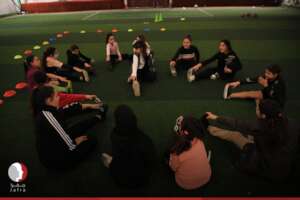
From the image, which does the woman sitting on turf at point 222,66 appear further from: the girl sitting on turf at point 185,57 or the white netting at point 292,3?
the white netting at point 292,3

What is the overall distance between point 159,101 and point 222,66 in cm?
198

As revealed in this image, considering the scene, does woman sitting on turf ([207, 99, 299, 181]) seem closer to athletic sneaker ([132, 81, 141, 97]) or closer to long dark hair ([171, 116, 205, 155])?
long dark hair ([171, 116, 205, 155])

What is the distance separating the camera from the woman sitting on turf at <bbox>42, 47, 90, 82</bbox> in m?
5.66

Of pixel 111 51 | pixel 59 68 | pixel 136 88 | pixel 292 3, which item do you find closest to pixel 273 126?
pixel 136 88

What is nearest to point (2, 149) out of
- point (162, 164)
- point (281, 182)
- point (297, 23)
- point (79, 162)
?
point (79, 162)

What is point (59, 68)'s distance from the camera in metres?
6.20

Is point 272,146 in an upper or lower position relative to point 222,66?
lower

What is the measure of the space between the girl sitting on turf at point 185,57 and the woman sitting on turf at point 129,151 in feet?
13.1

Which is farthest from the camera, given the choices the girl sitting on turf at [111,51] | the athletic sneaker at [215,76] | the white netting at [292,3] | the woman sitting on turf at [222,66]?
the white netting at [292,3]

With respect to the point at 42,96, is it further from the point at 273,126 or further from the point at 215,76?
the point at 215,76

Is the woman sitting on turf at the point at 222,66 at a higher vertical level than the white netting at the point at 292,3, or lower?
lower

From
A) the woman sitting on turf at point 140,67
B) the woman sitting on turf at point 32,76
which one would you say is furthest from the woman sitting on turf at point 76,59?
the woman sitting on turf at point 140,67

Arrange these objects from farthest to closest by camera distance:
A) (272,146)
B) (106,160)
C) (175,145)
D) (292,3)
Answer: (292,3) < (106,160) < (175,145) < (272,146)

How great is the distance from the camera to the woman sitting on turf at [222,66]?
596 cm
